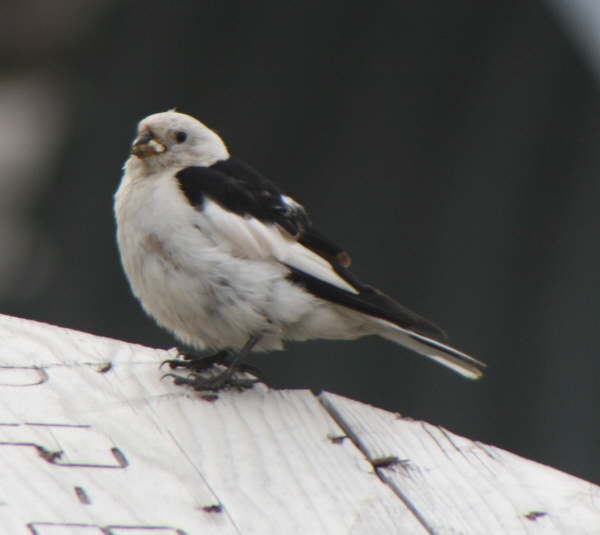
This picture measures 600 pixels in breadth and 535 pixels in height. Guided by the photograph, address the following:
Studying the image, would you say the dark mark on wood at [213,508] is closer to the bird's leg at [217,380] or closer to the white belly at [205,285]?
the bird's leg at [217,380]

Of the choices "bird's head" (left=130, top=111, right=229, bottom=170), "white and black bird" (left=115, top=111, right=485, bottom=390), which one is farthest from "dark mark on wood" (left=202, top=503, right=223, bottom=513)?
"bird's head" (left=130, top=111, right=229, bottom=170)

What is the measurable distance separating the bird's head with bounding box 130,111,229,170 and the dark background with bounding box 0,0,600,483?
2.10 metres

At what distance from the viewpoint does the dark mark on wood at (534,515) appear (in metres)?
2.51

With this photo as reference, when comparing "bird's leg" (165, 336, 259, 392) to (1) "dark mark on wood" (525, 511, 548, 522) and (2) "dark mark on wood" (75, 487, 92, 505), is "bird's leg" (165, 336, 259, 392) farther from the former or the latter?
(1) "dark mark on wood" (525, 511, 548, 522)

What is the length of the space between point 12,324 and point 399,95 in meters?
3.19

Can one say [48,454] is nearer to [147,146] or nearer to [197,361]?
[197,361]

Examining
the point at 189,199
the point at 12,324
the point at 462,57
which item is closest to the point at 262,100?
the point at 462,57

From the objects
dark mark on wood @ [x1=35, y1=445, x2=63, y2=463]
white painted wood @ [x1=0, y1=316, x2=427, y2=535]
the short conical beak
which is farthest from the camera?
the short conical beak

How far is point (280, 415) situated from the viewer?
9.09ft

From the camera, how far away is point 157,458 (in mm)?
2463

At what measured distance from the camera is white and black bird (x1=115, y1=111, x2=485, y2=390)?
3322 mm

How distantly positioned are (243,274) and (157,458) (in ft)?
2.99

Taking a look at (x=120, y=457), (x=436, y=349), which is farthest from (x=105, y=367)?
(x=436, y=349)

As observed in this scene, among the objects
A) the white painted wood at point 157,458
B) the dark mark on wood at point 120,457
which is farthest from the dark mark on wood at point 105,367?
the dark mark on wood at point 120,457
